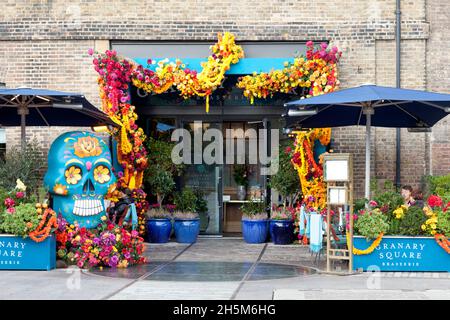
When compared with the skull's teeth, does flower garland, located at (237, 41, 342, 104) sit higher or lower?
higher

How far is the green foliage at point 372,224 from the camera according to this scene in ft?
37.9

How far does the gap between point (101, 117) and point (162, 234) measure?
3.40 m

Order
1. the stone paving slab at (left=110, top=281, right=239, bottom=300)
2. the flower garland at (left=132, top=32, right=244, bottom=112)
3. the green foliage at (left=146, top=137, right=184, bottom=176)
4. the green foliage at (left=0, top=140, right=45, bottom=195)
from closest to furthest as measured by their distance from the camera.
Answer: the stone paving slab at (left=110, top=281, right=239, bottom=300)
the green foliage at (left=0, top=140, right=45, bottom=195)
the flower garland at (left=132, top=32, right=244, bottom=112)
the green foliage at (left=146, top=137, right=184, bottom=176)

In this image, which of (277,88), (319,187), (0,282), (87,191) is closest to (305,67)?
(277,88)

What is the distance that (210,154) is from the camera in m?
17.2

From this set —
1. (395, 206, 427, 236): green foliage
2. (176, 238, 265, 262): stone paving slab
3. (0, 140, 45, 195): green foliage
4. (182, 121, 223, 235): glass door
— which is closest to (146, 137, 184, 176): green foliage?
(182, 121, 223, 235): glass door

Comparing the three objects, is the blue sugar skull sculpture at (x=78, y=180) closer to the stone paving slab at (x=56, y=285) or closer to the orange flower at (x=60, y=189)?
the orange flower at (x=60, y=189)

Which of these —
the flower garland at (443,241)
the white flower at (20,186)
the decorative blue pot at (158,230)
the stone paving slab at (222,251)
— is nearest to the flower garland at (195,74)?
the decorative blue pot at (158,230)

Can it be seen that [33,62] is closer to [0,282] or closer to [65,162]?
[65,162]

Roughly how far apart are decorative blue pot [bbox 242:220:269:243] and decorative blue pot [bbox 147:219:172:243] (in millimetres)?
1598

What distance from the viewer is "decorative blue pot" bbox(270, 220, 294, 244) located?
1569 centimetres

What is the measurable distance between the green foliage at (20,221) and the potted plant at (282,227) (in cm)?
561

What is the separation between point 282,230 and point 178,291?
6086mm

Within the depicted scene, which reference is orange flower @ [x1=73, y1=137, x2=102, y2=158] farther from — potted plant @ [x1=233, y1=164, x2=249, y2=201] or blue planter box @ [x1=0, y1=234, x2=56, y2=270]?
potted plant @ [x1=233, y1=164, x2=249, y2=201]
